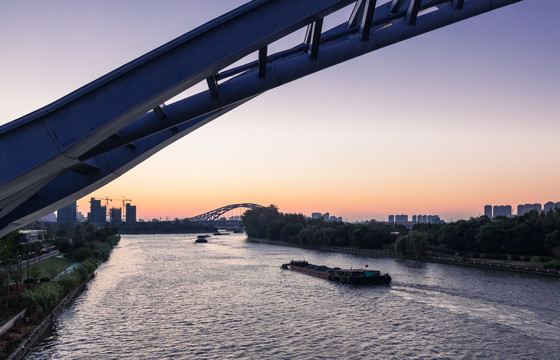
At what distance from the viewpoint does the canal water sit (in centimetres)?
2597

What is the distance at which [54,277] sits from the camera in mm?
48844

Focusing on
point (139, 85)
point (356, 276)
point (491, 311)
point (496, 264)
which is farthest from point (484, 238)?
point (139, 85)

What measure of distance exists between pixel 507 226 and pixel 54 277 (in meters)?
67.6

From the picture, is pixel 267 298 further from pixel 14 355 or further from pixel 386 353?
pixel 14 355

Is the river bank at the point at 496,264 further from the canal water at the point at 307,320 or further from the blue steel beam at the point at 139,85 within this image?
the blue steel beam at the point at 139,85

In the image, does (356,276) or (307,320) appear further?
(356,276)

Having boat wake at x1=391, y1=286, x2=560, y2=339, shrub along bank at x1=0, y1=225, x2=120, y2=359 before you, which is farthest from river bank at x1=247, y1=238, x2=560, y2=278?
shrub along bank at x1=0, y1=225, x2=120, y2=359

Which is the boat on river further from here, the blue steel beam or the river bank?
the blue steel beam

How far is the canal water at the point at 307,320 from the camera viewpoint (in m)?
26.0

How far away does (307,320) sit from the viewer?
3284 cm

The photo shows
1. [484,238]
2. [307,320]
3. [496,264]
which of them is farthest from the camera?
[484,238]

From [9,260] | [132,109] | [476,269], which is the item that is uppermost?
[132,109]

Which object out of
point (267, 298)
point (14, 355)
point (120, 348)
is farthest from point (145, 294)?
point (14, 355)

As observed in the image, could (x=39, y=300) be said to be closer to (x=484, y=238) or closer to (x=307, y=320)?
(x=307, y=320)
